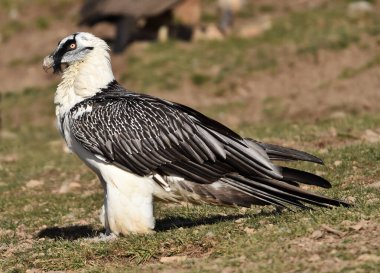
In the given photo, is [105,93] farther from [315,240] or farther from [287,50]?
[287,50]

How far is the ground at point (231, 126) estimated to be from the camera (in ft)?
27.1

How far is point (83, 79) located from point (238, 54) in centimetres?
1307

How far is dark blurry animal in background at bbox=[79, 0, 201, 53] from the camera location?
24031 mm

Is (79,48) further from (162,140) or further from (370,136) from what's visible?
(370,136)

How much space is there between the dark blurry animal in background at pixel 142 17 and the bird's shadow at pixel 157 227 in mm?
13429

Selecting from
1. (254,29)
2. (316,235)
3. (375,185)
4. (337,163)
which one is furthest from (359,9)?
(316,235)

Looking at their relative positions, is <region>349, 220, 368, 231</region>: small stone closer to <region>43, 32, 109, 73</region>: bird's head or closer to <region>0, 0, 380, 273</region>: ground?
<region>0, 0, 380, 273</region>: ground

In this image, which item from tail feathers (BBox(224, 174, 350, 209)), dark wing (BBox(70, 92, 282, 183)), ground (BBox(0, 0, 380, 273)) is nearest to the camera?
ground (BBox(0, 0, 380, 273))

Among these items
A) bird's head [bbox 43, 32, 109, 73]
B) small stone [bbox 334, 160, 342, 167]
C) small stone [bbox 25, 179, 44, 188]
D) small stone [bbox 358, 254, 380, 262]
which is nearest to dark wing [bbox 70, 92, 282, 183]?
bird's head [bbox 43, 32, 109, 73]

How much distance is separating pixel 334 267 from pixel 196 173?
2.11m

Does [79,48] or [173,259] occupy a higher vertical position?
[79,48]

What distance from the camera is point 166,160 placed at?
9258 millimetres

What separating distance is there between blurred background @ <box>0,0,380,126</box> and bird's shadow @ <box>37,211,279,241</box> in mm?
7599

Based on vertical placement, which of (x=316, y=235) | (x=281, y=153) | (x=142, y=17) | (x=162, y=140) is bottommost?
(x=316, y=235)
